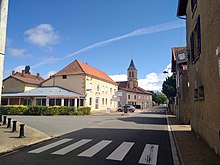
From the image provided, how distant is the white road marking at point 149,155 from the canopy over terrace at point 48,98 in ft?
85.0

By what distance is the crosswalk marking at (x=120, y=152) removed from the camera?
677 cm

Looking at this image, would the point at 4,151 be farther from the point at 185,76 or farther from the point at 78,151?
the point at 185,76

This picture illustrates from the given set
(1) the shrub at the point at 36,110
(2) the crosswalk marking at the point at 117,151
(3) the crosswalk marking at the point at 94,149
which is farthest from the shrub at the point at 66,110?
(3) the crosswalk marking at the point at 94,149

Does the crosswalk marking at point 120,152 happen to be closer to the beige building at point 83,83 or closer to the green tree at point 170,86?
the beige building at point 83,83

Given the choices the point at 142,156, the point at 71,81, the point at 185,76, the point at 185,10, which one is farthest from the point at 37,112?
the point at 142,156

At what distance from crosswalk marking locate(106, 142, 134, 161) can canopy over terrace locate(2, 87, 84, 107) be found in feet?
83.6

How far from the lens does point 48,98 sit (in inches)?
1293

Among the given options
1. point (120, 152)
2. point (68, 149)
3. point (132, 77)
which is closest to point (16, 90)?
point (68, 149)

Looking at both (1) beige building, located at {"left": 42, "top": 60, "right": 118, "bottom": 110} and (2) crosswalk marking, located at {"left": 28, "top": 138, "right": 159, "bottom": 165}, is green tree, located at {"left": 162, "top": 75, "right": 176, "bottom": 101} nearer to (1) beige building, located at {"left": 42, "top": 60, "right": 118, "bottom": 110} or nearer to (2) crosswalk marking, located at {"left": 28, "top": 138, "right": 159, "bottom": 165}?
(1) beige building, located at {"left": 42, "top": 60, "right": 118, "bottom": 110}

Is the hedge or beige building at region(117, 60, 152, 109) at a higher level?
beige building at region(117, 60, 152, 109)

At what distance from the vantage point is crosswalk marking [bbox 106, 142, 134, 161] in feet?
22.2

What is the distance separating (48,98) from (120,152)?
89.3 ft

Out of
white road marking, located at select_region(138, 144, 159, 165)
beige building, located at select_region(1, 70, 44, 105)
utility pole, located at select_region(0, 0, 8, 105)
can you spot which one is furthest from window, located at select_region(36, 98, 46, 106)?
white road marking, located at select_region(138, 144, 159, 165)

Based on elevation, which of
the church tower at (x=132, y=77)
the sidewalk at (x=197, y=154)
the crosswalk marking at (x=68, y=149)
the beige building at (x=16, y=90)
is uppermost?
the church tower at (x=132, y=77)
